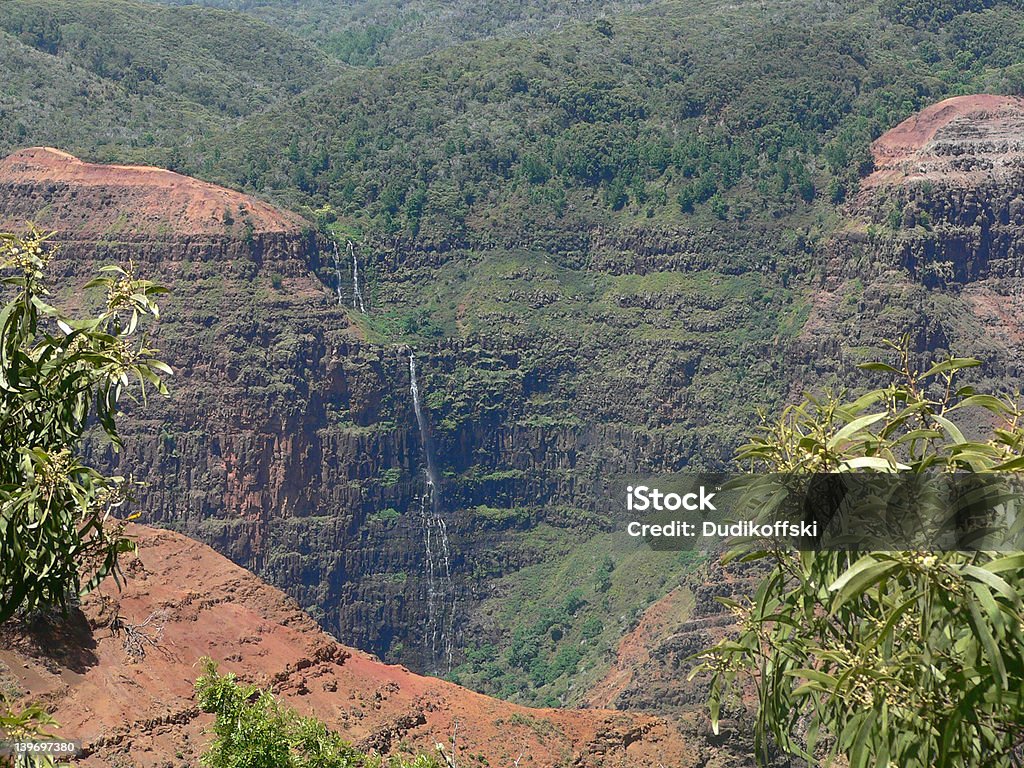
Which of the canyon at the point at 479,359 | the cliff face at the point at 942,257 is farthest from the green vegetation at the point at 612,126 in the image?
the cliff face at the point at 942,257

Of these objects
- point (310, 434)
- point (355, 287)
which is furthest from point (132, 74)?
point (310, 434)

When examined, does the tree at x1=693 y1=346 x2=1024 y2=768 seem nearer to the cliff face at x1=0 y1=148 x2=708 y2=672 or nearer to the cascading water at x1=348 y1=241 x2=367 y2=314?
the cliff face at x1=0 y1=148 x2=708 y2=672

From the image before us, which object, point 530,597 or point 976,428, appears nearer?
point 976,428

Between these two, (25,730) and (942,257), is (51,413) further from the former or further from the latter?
(942,257)

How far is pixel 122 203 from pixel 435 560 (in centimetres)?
3133

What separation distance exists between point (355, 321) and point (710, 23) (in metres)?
53.3

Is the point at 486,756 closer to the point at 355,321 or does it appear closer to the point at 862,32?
the point at 355,321

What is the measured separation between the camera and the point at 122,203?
354ft

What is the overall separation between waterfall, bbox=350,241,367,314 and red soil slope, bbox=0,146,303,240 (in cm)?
715

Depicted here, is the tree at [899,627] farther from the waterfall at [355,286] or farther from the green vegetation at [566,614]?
the waterfall at [355,286]

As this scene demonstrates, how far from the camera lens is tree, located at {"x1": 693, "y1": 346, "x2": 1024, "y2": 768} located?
42.7ft

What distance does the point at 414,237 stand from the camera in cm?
12231

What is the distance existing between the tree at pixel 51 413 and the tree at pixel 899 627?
6.34m

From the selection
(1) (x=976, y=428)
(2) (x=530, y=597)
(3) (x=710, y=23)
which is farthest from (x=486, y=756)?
(3) (x=710, y=23)
